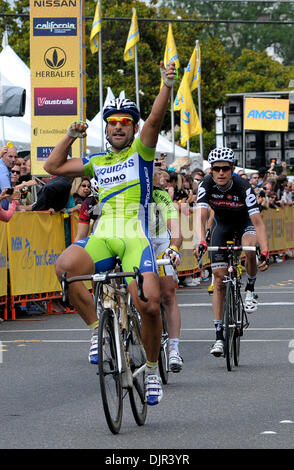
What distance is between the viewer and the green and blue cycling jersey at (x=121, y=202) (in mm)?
7664

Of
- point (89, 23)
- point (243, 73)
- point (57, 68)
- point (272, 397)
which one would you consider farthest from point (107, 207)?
point (243, 73)

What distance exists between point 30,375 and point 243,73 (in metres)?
85.7

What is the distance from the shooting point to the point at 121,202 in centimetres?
789

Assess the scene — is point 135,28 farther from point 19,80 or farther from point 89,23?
point 89,23

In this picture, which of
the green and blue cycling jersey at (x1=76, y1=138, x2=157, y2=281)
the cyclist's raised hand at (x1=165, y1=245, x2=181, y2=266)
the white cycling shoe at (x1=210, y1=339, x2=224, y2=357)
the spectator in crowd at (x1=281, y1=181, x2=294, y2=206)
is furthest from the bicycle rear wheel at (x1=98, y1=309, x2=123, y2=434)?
the spectator in crowd at (x1=281, y1=181, x2=294, y2=206)

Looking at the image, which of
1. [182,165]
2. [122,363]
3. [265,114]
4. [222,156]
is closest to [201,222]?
[222,156]

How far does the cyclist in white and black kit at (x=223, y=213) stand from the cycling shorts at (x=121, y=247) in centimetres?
297

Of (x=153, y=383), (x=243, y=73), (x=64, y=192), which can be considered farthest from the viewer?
(x=243, y=73)

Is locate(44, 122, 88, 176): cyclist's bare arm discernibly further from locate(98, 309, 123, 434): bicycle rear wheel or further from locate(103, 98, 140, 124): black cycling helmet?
locate(98, 309, 123, 434): bicycle rear wheel

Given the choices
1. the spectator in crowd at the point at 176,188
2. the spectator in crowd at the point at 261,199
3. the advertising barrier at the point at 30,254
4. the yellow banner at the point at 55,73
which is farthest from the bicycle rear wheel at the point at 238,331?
the spectator in crowd at the point at 261,199

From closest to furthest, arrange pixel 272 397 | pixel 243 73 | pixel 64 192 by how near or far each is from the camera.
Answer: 1. pixel 272 397
2. pixel 64 192
3. pixel 243 73

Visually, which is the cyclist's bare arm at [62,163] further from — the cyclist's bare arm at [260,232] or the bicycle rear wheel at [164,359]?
the cyclist's bare arm at [260,232]

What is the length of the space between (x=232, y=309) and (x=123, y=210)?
3.28 metres

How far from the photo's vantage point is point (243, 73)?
94312 millimetres
